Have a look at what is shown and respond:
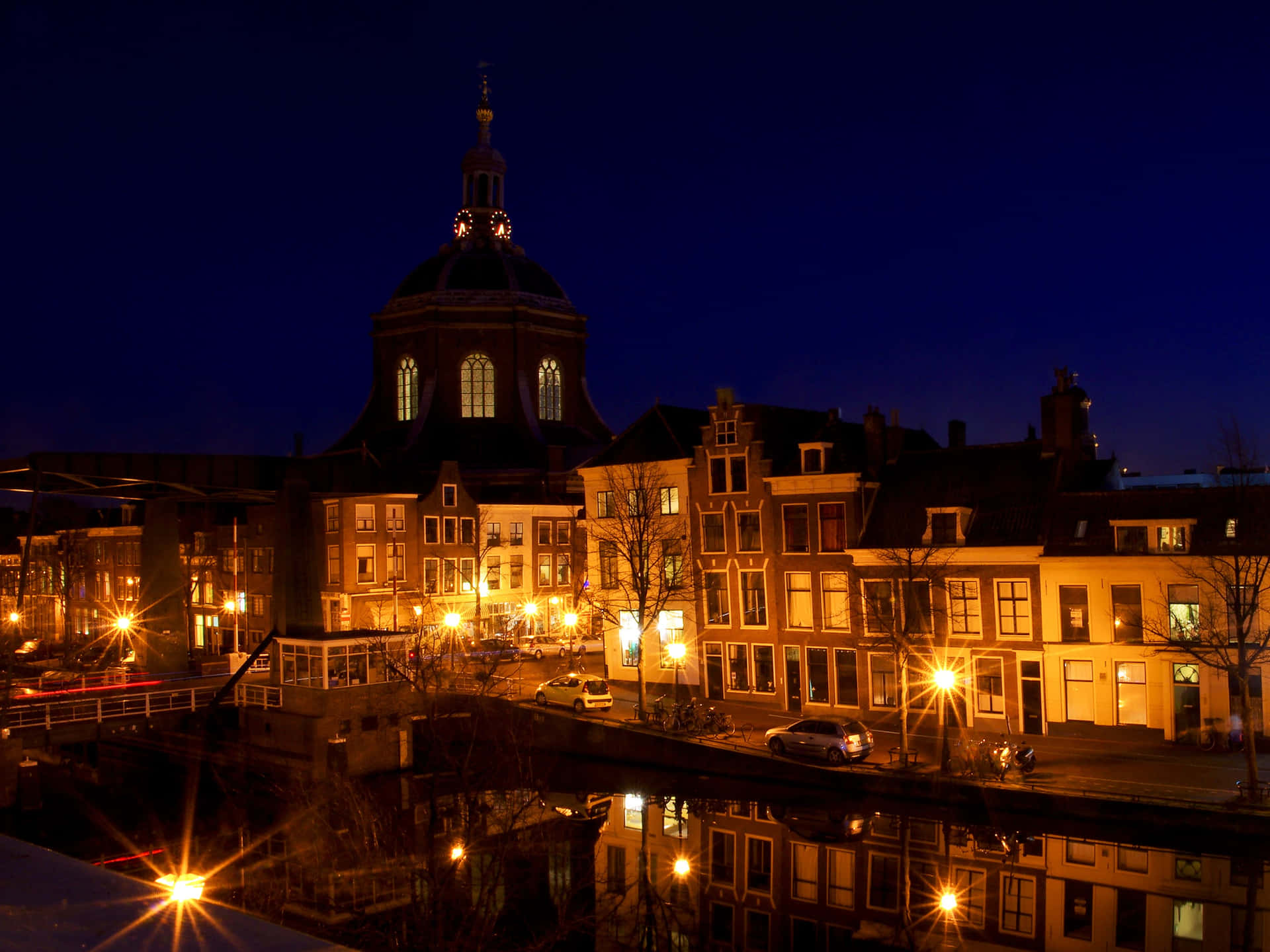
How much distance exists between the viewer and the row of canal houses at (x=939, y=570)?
103 feet

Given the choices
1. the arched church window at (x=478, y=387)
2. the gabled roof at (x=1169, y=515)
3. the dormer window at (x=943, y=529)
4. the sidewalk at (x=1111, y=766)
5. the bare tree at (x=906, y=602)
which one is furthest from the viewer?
the arched church window at (x=478, y=387)

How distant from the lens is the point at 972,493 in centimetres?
3588

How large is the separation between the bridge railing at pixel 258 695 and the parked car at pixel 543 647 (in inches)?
541

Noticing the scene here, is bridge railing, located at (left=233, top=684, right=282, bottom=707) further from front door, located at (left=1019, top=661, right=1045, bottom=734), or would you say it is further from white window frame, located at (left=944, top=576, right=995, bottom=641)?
front door, located at (left=1019, top=661, right=1045, bottom=734)

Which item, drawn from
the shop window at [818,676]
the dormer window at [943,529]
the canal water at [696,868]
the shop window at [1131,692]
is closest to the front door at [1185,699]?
the shop window at [1131,692]

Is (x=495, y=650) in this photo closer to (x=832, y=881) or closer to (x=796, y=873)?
(x=796, y=873)

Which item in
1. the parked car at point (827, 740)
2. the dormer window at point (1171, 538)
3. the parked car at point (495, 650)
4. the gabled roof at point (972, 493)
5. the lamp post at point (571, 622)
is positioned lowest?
the parked car at point (827, 740)

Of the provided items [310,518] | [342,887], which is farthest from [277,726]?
[342,887]

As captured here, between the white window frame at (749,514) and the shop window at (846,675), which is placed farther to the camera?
the white window frame at (749,514)

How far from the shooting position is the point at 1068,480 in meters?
35.0

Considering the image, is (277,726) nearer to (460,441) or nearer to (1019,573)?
(1019,573)

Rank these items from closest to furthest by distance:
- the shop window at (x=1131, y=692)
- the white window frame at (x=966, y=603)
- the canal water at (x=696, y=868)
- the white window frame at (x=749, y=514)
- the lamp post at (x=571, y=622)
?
the canal water at (x=696, y=868) < the shop window at (x=1131, y=692) < the white window frame at (x=966, y=603) < the white window frame at (x=749, y=514) < the lamp post at (x=571, y=622)

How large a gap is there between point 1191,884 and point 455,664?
31542mm

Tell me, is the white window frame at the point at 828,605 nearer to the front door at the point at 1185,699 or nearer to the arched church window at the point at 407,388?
the front door at the point at 1185,699
